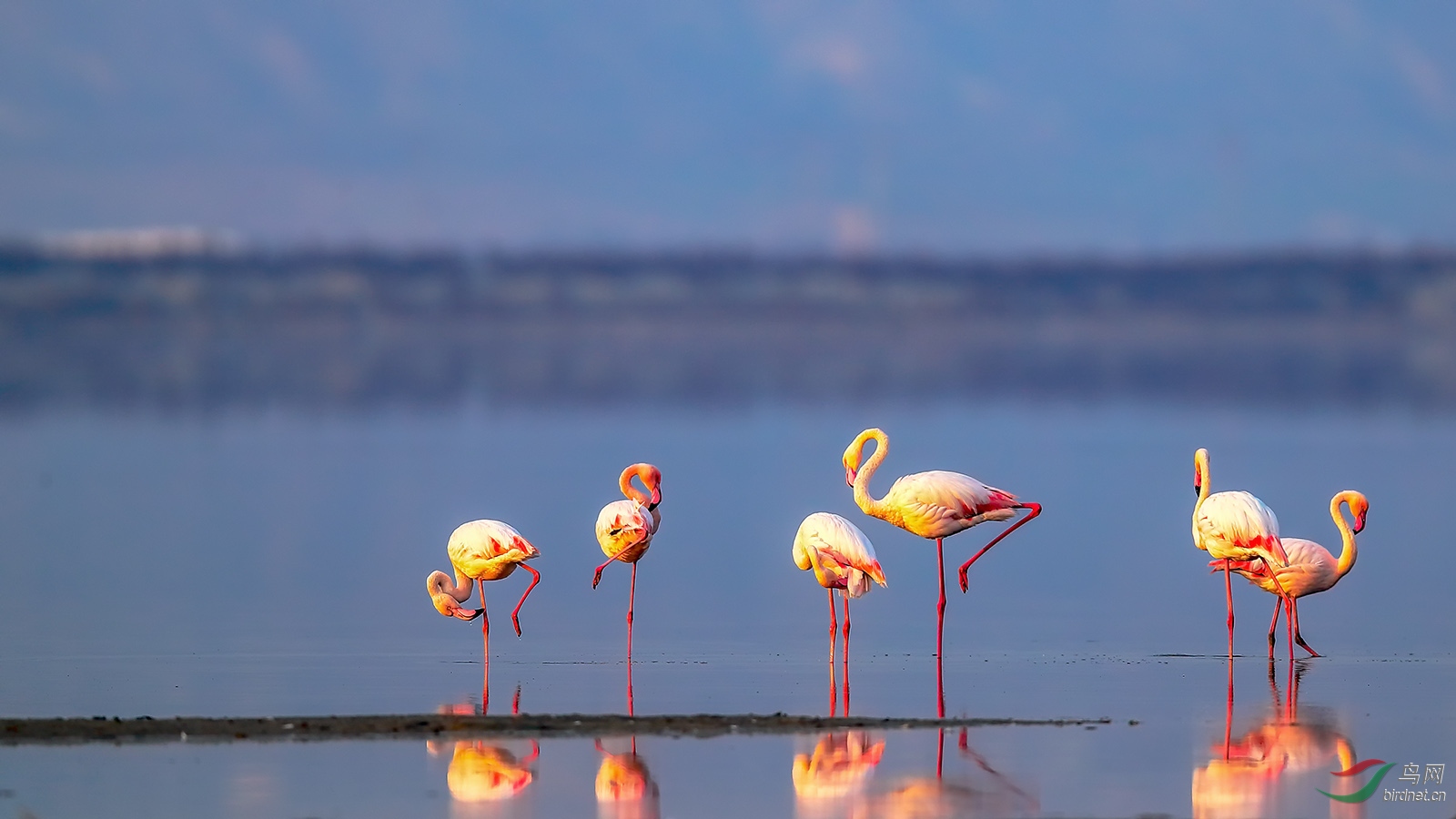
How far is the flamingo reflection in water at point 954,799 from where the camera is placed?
6582mm

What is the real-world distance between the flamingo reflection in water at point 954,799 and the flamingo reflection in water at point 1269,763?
591mm

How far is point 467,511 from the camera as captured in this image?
1777 centimetres

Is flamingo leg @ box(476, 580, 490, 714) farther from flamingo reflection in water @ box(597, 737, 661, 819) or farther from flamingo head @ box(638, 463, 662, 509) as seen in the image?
flamingo reflection in water @ box(597, 737, 661, 819)

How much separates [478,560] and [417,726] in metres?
2.39

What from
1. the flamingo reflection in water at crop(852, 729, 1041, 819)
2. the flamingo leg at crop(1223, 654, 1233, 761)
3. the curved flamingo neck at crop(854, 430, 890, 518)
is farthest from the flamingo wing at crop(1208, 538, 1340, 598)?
the flamingo reflection in water at crop(852, 729, 1041, 819)

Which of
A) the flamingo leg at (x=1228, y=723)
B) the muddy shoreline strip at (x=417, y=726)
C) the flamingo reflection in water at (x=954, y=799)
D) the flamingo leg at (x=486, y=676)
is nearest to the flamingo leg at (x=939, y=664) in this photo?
the muddy shoreline strip at (x=417, y=726)

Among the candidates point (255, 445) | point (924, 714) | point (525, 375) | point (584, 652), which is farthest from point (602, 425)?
point (525, 375)

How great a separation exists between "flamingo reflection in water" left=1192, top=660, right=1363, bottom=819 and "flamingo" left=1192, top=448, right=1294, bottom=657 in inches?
48.6

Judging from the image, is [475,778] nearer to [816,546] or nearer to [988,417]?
[816,546]

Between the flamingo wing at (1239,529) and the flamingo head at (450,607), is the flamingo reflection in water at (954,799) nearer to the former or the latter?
the flamingo wing at (1239,529)

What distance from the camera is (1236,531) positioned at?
9773mm

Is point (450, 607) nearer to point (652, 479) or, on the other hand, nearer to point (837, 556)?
point (652, 479)
